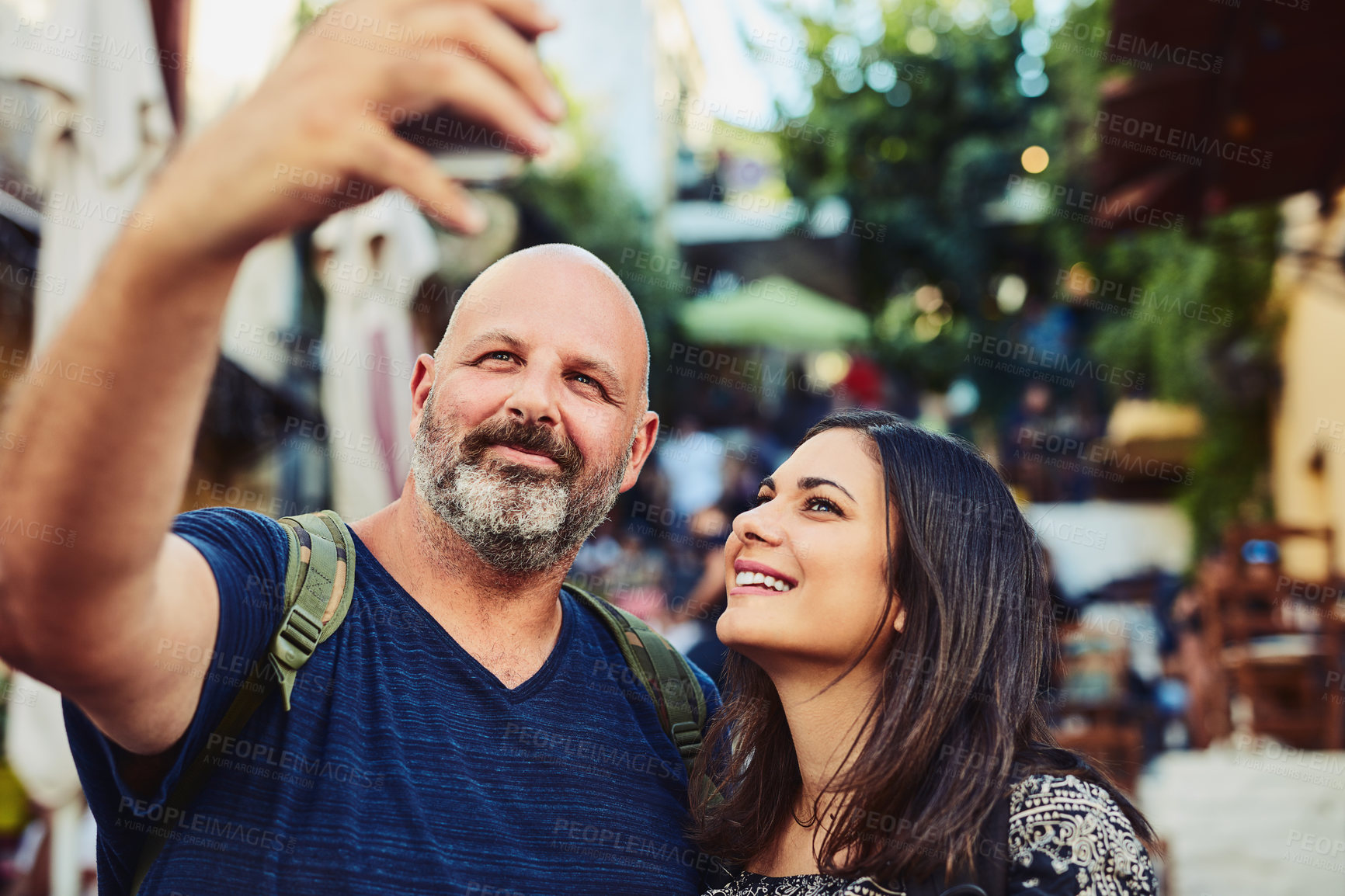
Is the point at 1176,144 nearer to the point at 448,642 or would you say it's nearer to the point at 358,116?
the point at 448,642

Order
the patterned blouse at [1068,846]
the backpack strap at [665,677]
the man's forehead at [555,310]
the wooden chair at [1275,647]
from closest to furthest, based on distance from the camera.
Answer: the patterned blouse at [1068,846] → the man's forehead at [555,310] → the backpack strap at [665,677] → the wooden chair at [1275,647]

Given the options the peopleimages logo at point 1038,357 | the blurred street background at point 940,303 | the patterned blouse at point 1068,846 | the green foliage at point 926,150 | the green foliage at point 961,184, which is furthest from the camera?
the green foliage at point 926,150

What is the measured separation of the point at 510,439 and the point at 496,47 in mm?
1338

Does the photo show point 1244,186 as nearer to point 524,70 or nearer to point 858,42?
point 524,70

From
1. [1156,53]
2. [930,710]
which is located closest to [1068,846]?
[930,710]

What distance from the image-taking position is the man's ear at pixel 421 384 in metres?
2.43

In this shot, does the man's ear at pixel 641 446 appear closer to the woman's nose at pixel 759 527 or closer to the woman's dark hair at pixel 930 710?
the woman's nose at pixel 759 527

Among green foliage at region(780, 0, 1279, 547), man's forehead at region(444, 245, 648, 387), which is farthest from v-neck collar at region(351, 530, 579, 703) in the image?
green foliage at region(780, 0, 1279, 547)

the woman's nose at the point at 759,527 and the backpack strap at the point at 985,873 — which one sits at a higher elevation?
the woman's nose at the point at 759,527

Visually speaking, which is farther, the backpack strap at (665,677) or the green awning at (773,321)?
the green awning at (773,321)

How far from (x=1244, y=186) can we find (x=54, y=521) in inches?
248

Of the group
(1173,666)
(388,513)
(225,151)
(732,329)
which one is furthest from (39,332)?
(732,329)

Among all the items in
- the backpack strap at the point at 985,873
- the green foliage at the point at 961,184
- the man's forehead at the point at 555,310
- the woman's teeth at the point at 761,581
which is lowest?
the backpack strap at the point at 985,873

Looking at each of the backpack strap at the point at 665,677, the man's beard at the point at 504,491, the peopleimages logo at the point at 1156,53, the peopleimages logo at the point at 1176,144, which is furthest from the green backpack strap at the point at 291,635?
the peopleimages logo at the point at 1176,144
